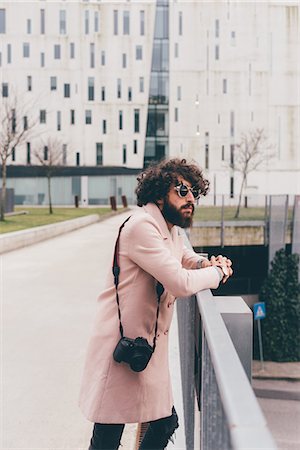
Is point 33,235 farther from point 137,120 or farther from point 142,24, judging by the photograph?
point 142,24

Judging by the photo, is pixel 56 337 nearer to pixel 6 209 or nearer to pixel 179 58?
pixel 6 209

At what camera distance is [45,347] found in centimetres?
554

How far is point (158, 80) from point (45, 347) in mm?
53259

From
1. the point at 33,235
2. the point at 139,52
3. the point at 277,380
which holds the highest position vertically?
the point at 139,52

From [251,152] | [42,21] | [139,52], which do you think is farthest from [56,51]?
[251,152]

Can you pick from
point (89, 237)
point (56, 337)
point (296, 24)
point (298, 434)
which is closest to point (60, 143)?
point (296, 24)

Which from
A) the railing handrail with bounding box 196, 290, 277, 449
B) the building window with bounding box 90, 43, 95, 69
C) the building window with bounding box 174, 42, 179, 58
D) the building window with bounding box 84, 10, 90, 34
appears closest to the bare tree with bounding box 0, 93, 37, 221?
the building window with bounding box 90, 43, 95, 69

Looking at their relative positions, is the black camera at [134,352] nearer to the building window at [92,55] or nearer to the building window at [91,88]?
the building window at [91,88]

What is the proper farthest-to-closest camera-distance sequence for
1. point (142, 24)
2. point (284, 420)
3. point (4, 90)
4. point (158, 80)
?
1. point (158, 80)
2. point (142, 24)
3. point (4, 90)
4. point (284, 420)

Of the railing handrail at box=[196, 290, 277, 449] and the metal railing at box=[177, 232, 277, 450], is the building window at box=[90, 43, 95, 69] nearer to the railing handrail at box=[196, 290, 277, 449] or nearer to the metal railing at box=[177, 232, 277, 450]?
the metal railing at box=[177, 232, 277, 450]

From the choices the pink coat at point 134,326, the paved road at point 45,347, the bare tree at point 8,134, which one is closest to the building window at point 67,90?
the bare tree at point 8,134

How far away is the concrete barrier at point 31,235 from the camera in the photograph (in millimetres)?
13625

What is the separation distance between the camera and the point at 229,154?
5391 centimetres

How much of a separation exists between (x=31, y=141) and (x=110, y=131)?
798 centimetres
